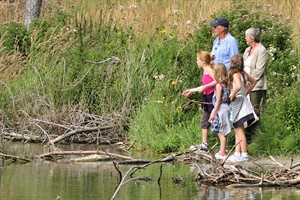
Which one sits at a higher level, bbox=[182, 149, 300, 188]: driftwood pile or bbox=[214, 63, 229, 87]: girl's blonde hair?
bbox=[214, 63, 229, 87]: girl's blonde hair

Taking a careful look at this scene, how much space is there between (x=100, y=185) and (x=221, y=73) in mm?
3085

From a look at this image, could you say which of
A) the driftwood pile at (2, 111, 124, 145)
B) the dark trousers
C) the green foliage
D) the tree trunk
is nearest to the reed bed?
the tree trunk

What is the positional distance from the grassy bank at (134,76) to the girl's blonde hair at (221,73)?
137cm

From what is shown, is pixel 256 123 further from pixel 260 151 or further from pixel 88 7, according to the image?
pixel 88 7

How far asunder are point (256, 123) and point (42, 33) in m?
7.11

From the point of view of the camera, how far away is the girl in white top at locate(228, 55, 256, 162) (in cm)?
1431

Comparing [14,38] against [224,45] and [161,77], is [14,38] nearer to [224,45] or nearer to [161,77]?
[161,77]

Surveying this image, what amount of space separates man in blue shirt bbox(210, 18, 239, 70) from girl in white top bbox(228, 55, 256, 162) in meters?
0.63

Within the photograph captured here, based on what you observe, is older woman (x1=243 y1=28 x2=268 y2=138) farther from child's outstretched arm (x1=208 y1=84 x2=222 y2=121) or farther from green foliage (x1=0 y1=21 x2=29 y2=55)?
green foliage (x1=0 y1=21 x2=29 y2=55)

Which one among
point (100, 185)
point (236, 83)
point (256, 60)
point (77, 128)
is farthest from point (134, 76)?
point (100, 185)

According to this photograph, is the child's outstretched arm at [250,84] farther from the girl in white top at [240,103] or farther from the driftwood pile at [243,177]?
the driftwood pile at [243,177]

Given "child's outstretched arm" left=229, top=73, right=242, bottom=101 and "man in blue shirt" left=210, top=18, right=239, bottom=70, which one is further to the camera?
"man in blue shirt" left=210, top=18, right=239, bottom=70

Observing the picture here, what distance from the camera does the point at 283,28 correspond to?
17.5 m

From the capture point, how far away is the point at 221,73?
47.4 feet
